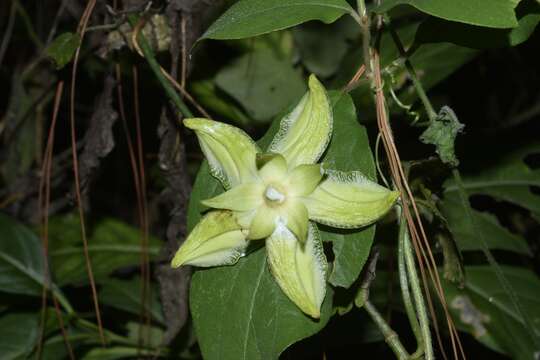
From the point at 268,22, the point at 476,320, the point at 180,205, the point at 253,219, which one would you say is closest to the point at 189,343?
the point at 180,205

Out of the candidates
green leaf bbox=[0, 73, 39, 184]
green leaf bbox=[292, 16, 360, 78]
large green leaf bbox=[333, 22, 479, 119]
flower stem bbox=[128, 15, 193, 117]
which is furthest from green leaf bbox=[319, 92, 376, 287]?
green leaf bbox=[0, 73, 39, 184]

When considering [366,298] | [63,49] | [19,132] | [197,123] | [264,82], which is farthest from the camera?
[19,132]

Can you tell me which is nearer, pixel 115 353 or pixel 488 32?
pixel 488 32

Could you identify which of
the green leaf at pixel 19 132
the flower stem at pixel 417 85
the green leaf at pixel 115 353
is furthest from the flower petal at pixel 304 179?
the green leaf at pixel 19 132

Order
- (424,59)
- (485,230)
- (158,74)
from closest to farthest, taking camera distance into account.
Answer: (158,74)
(424,59)
(485,230)

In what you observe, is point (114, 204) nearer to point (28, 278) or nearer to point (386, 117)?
point (28, 278)

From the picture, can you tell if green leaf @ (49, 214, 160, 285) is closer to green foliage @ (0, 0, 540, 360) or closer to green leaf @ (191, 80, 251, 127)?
green foliage @ (0, 0, 540, 360)

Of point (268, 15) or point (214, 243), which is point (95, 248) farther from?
point (268, 15)

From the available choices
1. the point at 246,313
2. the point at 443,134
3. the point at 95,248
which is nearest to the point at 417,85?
the point at 443,134

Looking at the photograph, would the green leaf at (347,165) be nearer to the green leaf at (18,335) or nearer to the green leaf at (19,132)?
the green leaf at (18,335)
